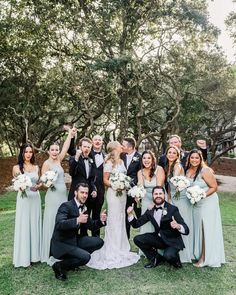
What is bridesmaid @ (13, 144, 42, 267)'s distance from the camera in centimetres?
613

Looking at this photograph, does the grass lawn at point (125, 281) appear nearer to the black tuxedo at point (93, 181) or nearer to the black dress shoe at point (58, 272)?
the black dress shoe at point (58, 272)

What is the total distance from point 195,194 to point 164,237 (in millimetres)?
853

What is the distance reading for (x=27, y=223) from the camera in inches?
243

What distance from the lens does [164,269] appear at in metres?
5.97

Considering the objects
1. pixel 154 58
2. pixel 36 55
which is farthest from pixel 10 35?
pixel 154 58

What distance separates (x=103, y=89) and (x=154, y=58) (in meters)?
2.62

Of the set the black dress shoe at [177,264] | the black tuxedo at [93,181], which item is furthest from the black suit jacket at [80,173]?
the black dress shoe at [177,264]

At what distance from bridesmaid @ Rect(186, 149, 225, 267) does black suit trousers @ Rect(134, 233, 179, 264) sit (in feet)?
1.93

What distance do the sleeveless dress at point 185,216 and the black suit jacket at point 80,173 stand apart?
1.40 meters

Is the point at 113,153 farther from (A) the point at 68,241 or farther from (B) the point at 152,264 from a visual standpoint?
(B) the point at 152,264

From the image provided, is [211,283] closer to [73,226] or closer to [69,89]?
[73,226]

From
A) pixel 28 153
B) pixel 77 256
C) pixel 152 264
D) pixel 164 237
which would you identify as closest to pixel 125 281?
pixel 152 264

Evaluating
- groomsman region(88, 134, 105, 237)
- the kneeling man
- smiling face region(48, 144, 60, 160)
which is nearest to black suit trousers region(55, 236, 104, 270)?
the kneeling man

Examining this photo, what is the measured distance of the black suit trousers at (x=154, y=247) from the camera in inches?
229
